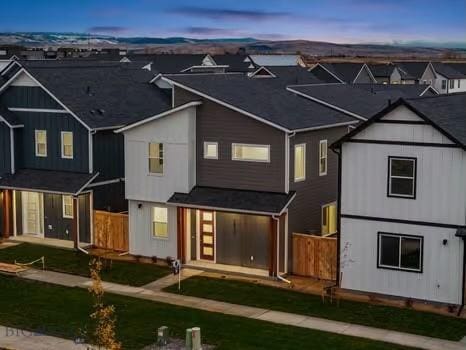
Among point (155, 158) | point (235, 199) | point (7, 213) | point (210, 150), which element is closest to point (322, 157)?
point (235, 199)

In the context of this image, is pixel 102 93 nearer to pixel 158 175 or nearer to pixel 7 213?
pixel 7 213

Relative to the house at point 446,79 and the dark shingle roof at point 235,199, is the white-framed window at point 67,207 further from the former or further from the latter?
the house at point 446,79

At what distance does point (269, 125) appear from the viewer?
97.1ft

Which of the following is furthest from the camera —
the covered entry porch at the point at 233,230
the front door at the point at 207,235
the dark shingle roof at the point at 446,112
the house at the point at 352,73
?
the house at the point at 352,73

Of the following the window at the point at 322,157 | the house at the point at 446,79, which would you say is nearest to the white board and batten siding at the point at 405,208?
the window at the point at 322,157

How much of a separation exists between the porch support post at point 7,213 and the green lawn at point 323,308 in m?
11.6

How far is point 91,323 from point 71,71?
17.9m

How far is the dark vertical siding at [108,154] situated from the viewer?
35625 mm

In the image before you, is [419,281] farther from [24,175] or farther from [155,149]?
[24,175]

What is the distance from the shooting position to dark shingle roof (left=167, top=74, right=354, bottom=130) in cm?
3059

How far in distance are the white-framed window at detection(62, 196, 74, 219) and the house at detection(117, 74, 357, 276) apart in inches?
153

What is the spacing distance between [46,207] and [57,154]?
2.50m

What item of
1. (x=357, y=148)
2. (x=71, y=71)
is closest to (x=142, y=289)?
(x=357, y=148)

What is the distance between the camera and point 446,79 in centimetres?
11456
